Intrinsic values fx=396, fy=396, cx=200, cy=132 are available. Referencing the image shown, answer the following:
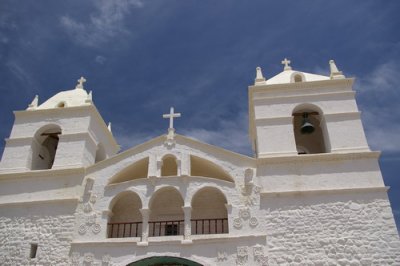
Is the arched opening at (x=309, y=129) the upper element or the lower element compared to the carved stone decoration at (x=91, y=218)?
upper

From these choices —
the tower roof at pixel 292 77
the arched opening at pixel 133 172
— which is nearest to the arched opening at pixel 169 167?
the arched opening at pixel 133 172

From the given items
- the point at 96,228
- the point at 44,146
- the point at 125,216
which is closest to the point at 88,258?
the point at 96,228

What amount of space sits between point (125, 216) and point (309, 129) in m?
7.30

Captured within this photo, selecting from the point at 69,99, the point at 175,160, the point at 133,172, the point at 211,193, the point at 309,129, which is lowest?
the point at 211,193

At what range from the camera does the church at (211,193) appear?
11.8 m

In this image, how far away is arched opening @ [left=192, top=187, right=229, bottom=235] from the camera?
1352cm

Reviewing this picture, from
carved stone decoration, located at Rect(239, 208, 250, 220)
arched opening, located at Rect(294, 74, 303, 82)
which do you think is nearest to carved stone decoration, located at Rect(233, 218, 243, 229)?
carved stone decoration, located at Rect(239, 208, 250, 220)

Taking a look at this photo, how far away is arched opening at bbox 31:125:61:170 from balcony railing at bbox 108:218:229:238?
13.9ft

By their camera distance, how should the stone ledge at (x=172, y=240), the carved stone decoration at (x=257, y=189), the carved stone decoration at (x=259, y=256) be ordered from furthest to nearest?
1. the carved stone decoration at (x=257, y=189)
2. the stone ledge at (x=172, y=240)
3. the carved stone decoration at (x=259, y=256)

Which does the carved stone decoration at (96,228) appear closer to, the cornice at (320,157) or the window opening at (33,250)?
the window opening at (33,250)

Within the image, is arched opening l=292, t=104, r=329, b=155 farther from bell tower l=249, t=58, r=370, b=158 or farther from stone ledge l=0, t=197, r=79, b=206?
stone ledge l=0, t=197, r=79, b=206

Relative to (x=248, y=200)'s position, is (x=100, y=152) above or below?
above

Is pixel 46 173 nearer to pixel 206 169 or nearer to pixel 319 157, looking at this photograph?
pixel 206 169

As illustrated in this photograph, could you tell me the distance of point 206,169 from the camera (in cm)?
1444
